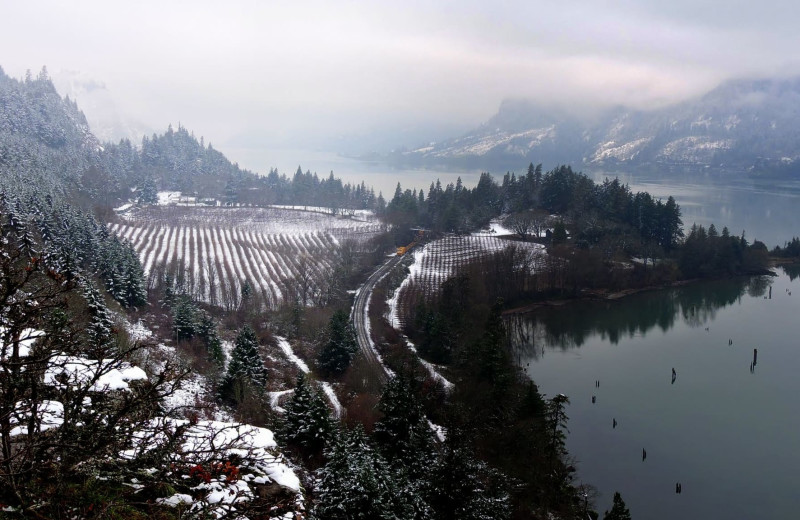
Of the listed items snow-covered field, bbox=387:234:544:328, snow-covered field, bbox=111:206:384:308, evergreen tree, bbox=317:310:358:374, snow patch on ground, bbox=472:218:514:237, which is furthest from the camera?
snow patch on ground, bbox=472:218:514:237

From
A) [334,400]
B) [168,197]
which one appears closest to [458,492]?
[334,400]

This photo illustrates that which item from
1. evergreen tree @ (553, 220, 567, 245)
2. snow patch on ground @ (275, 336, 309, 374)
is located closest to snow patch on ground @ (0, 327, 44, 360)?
snow patch on ground @ (275, 336, 309, 374)

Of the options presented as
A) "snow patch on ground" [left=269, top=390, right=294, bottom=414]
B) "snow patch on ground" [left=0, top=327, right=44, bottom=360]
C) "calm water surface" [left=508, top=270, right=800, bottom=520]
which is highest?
"snow patch on ground" [left=0, top=327, right=44, bottom=360]

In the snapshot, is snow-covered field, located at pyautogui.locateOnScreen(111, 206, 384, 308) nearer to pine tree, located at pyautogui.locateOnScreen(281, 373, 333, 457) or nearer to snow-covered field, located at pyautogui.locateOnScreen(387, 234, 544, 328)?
snow-covered field, located at pyautogui.locateOnScreen(387, 234, 544, 328)

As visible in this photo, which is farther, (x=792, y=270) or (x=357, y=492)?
(x=792, y=270)

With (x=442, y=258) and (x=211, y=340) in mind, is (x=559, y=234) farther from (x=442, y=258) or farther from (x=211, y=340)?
(x=211, y=340)

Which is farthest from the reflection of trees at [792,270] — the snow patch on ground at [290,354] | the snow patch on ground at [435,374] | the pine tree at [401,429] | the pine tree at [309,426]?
the pine tree at [309,426]

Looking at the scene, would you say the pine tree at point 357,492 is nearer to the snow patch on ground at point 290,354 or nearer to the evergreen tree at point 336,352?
the evergreen tree at point 336,352
